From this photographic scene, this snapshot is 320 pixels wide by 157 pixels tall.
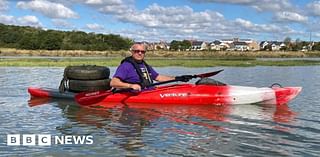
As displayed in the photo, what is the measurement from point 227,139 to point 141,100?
5158 millimetres

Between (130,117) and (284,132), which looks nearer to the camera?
(284,132)

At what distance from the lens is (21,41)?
4614 inches

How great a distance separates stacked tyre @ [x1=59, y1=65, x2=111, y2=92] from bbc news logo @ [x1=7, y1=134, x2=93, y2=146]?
5.37 metres

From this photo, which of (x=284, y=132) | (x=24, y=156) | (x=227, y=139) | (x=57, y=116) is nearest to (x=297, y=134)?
(x=284, y=132)

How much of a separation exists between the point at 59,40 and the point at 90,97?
10464cm

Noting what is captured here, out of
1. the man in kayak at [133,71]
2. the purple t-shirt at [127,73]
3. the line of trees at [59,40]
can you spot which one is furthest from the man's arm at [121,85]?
the line of trees at [59,40]

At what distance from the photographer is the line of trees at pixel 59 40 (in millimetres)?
112825

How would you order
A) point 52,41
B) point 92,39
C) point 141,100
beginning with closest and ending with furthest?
point 141,100 → point 52,41 → point 92,39

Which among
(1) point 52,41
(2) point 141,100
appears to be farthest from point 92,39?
(2) point 141,100

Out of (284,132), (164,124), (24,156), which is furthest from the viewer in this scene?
(164,124)

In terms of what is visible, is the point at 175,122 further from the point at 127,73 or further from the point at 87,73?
the point at 87,73

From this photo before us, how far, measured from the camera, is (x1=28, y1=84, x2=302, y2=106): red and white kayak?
13328mm

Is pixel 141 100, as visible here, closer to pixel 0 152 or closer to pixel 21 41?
pixel 0 152

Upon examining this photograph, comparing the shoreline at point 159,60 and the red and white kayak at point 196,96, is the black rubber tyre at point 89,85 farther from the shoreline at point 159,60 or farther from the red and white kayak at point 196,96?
the shoreline at point 159,60
